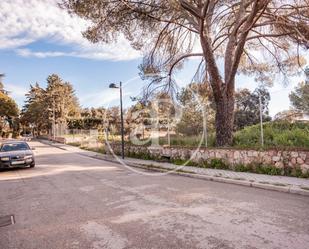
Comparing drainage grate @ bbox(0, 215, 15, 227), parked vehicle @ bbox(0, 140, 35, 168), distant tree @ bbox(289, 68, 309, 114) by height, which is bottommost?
drainage grate @ bbox(0, 215, 15, 227)

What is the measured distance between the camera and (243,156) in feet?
34.8

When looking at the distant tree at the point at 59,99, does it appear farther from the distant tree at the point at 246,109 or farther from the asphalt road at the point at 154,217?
the asphalt road at the point at 154,217

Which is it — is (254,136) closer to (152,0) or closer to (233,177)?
(233,177)

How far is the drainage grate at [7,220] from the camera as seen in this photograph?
5.44 meters

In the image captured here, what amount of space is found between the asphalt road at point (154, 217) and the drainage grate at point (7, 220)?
0.11 metres

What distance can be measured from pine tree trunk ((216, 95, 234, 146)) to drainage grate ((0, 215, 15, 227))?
30.4 ft

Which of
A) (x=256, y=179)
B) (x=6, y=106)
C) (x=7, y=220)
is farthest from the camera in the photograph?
(x=6, y=106)

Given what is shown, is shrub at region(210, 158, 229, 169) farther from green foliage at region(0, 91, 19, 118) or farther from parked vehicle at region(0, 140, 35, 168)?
green foliage at region(0, 91, 19, 118)

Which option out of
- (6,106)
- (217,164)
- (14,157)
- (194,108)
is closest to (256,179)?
(217,164)

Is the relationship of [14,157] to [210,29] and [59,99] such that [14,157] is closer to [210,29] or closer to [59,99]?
[210,29]

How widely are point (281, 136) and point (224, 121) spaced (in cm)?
268

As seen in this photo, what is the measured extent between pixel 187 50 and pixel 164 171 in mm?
7523

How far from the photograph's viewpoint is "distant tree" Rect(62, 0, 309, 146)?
1156 centimetres

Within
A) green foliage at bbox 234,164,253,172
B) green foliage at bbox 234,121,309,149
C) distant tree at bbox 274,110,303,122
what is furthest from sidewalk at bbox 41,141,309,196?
distant tree at bbox 274,110,303,122
